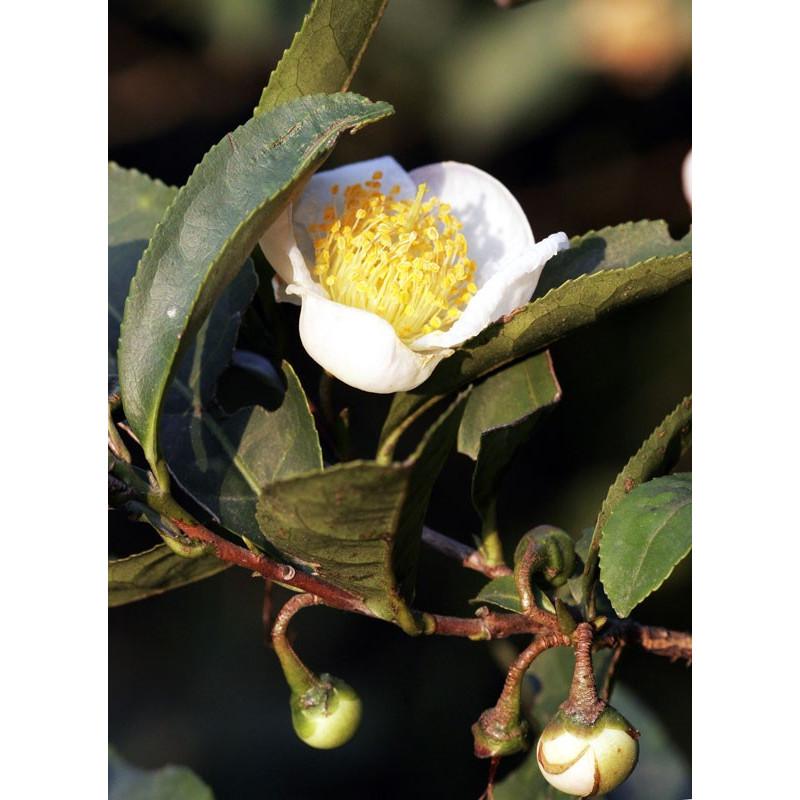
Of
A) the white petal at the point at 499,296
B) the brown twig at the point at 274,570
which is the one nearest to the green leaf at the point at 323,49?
the white petal at the point at 499,296

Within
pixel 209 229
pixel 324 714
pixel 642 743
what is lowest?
pixel 642 743

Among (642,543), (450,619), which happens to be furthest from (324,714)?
(642,543)

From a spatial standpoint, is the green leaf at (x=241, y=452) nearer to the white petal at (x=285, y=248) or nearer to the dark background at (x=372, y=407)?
the white petal at (x=285, y=248)

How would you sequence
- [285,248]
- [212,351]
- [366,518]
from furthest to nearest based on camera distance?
[212,351] < [285,248] < [366,518]

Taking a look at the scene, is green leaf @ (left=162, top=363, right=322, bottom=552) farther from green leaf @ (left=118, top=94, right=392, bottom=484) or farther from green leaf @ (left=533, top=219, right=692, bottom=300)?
green leaf @ (left=533, top=219, right=692, bottom=300)

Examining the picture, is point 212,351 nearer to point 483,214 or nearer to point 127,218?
point 127,218
